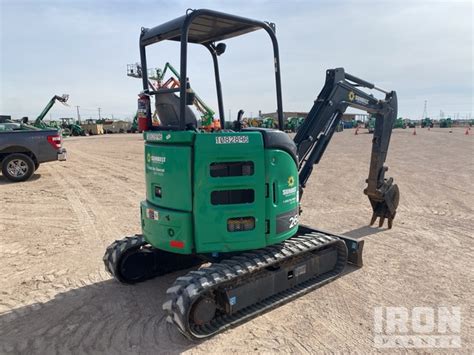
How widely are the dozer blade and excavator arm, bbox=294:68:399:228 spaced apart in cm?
129

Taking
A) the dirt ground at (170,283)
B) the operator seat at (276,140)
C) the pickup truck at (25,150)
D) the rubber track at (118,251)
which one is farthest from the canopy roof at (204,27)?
the pickup truck at (25,150)

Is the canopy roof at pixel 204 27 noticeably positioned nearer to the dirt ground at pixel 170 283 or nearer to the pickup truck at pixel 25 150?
the dirt ground at pixel 170 283

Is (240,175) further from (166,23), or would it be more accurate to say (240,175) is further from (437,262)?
(437,262)

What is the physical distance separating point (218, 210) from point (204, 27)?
2.37 metres

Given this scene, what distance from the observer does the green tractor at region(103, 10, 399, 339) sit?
3926 millimetres

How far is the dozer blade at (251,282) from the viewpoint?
3.71 meters

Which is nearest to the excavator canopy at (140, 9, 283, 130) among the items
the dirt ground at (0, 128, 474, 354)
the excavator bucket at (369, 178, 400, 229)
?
the dirt ground at (0, 128, 474, 354)

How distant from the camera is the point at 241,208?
412 cm

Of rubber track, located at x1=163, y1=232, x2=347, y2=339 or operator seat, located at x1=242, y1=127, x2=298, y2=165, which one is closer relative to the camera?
rubber track, located at x1=163, y1=232, x2=347, y2=339

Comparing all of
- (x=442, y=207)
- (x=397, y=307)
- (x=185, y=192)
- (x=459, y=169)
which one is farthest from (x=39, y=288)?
(x=459, y=169)

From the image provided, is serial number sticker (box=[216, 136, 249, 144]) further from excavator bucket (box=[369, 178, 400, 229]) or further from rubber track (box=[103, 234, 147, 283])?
excavator bucket (box=[369, 178, 400, 229])

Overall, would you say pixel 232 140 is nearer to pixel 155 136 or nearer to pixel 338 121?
pixel 155 136

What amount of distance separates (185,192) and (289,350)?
194 centimetres

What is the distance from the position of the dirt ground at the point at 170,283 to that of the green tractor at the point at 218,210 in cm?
29
